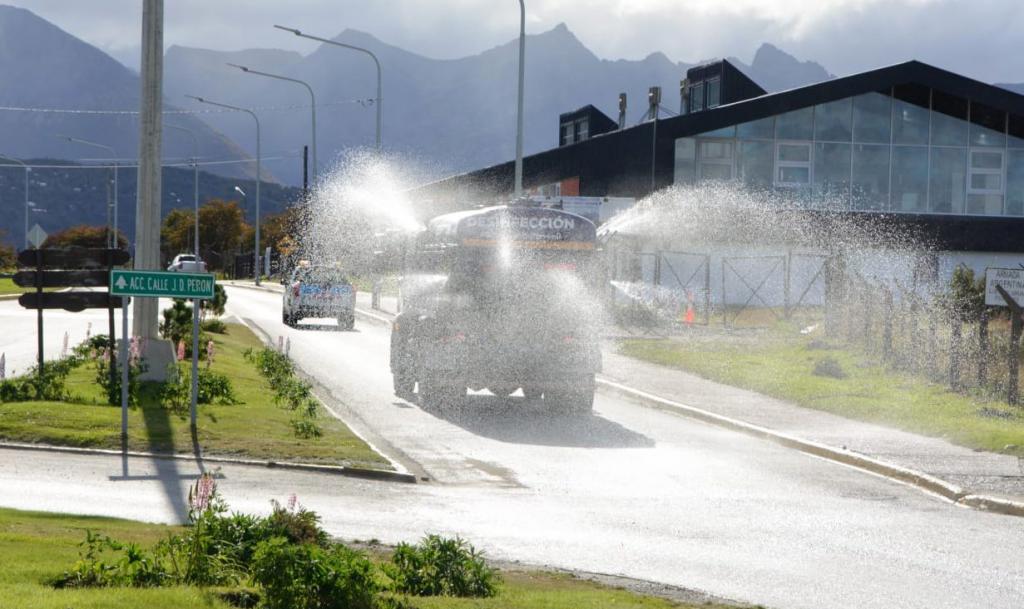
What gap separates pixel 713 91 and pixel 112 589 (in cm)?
6150

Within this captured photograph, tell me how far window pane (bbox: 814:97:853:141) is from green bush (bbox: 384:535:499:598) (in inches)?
1940

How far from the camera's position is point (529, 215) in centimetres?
2108

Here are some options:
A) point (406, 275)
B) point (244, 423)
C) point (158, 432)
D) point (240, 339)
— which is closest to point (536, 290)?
point (406, 275)

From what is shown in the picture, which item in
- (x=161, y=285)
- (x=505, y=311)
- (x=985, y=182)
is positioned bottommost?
(x=505, y=311)

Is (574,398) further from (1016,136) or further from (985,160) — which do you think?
(1016,136)

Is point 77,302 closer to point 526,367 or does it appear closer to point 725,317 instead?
point 526,367

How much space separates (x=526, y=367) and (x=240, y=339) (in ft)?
48.8

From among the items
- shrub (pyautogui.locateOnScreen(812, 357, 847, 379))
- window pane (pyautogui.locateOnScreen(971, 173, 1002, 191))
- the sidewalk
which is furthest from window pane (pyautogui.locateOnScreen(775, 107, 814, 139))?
shrub (pyautogui.locateOnScreen(812, 357, 847, 379))

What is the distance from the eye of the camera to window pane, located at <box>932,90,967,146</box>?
5559 centimetres

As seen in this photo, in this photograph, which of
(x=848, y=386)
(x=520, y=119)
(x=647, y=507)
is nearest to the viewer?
(x=647, y=507)

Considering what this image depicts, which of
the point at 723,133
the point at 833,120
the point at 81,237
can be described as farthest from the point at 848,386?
the point at 81,237

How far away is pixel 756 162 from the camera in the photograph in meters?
54.8

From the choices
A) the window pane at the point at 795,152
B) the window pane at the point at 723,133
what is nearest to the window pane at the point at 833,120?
the window pane at the point at 795,152

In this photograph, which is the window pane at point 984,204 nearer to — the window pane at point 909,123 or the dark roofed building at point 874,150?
the dark roofed building at point 874,150
